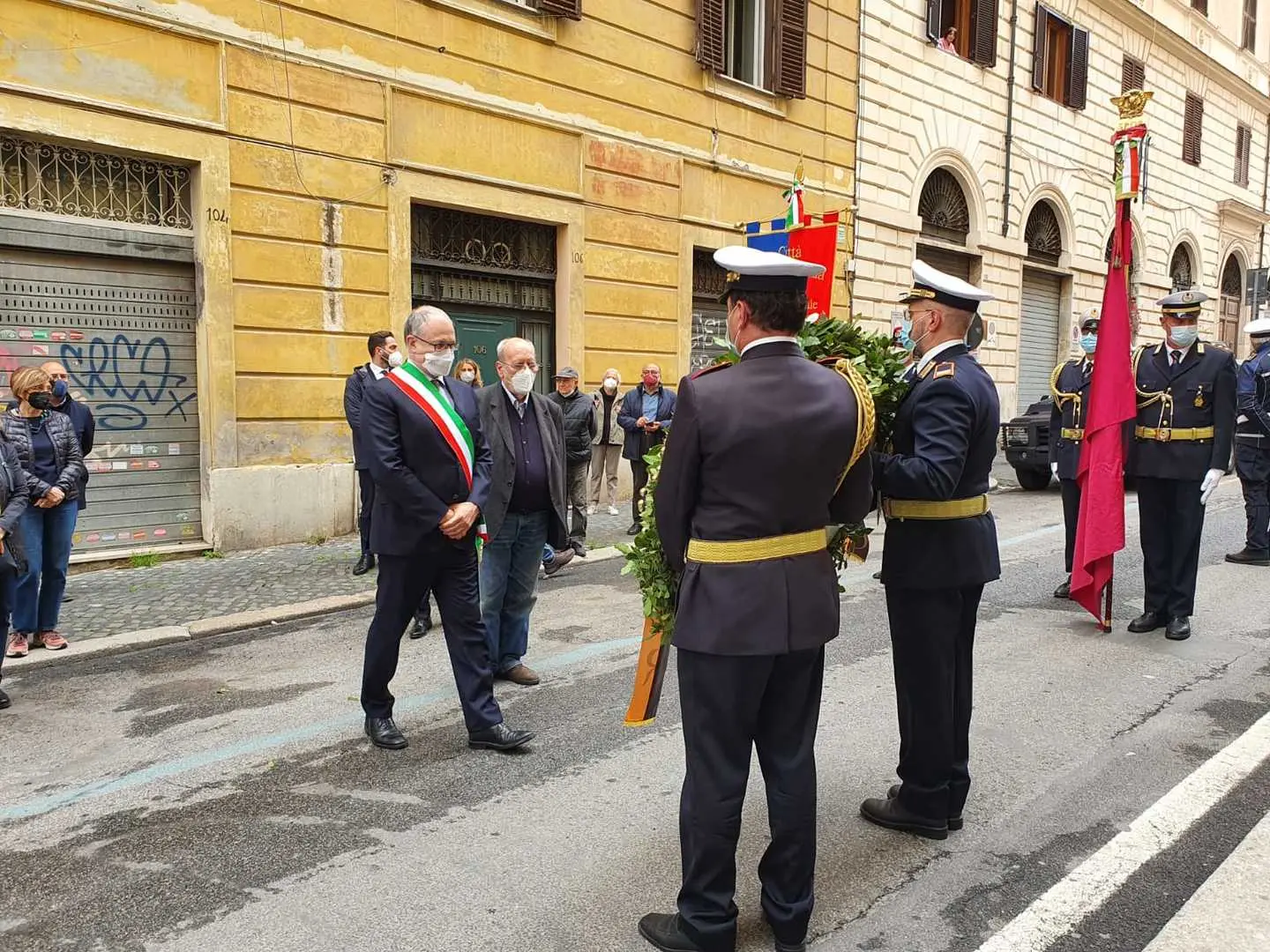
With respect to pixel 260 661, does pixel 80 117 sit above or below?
above

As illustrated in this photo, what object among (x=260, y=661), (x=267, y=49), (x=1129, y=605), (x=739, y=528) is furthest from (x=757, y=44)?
(x=739, y=528)

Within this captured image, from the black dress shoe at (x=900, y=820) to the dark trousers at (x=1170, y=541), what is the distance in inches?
149

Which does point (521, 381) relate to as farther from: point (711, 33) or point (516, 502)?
point (711, 33)

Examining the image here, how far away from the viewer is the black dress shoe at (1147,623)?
659cm

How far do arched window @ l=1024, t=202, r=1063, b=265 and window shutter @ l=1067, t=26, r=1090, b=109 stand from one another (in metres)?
2.30

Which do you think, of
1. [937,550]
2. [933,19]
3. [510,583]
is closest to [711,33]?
[933,19]

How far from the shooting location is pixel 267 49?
31.6 ft

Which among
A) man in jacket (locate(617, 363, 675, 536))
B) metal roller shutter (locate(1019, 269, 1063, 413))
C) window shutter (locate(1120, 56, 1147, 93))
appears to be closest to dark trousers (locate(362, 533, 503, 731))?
man in jacket (locate(617, 363, 675, 536))

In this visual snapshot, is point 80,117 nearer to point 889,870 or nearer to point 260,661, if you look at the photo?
point 260,661

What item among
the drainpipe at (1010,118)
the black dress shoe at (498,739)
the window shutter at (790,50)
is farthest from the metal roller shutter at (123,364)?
the drainpipe at (1010,118)

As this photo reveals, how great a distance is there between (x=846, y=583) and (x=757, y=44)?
10.2 m

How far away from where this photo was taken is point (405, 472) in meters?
4.41

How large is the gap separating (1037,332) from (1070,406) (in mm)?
15429

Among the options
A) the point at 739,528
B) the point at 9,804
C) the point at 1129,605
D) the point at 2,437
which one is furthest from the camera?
the point at 1129,605
